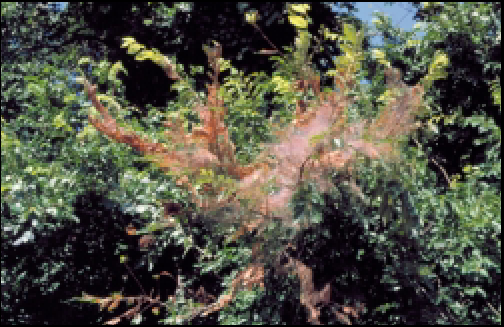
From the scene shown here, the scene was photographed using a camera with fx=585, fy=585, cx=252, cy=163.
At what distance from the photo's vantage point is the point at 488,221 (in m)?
3.41

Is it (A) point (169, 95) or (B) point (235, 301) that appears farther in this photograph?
(A) point (169, 95)

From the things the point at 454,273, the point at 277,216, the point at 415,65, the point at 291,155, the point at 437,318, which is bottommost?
the point at 437,318

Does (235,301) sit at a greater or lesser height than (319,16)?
lesser

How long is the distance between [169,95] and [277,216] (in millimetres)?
4215

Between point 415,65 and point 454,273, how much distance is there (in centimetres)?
283

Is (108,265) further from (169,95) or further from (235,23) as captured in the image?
(235,23)

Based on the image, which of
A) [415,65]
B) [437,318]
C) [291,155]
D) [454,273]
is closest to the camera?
[291,155]

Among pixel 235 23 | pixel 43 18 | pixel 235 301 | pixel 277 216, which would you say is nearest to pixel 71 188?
pixel 235 301

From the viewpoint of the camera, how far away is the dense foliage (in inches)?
113

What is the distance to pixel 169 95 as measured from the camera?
673cm

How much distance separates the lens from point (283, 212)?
2764mm

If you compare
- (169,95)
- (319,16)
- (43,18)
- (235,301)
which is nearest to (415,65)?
(319,16)

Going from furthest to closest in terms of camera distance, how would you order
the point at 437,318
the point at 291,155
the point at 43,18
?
the point at 43,18 < the point at 437,318 < the point at 291,155

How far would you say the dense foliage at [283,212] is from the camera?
2.88 metres
